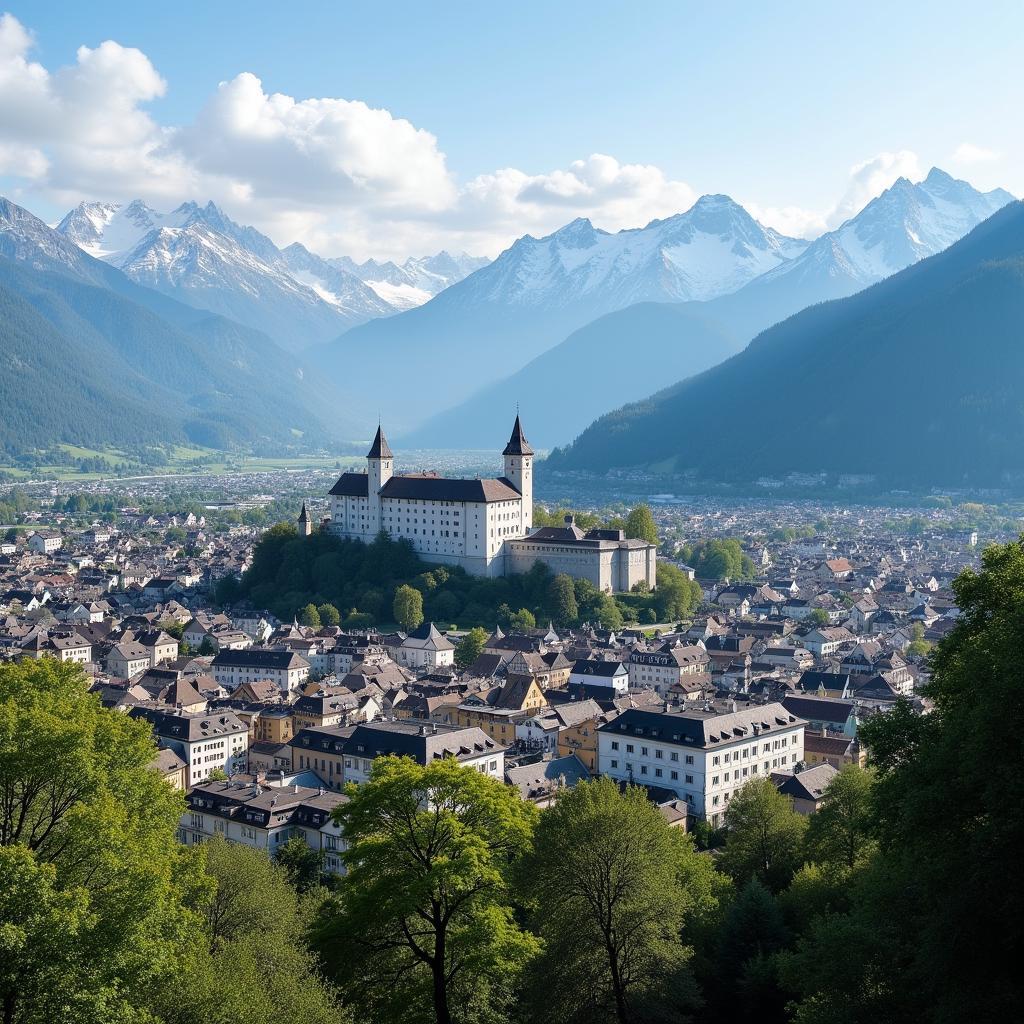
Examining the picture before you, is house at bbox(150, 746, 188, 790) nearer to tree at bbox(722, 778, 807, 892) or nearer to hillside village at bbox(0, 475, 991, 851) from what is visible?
hillside village at bbox(0, 475, 991, 851)

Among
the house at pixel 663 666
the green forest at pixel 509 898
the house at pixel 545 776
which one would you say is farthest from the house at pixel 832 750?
the green forest at pixel 509 898

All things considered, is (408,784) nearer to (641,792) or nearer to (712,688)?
(641,792)

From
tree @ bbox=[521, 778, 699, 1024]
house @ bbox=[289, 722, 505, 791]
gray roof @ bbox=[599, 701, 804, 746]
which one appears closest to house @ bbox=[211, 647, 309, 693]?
house @ bbox=[289, 722, 505, 791]

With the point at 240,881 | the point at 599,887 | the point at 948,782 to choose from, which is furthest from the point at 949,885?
the point at 240,881

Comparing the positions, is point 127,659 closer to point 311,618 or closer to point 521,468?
point 311,618

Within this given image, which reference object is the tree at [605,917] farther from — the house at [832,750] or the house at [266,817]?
the house at [832,750]
